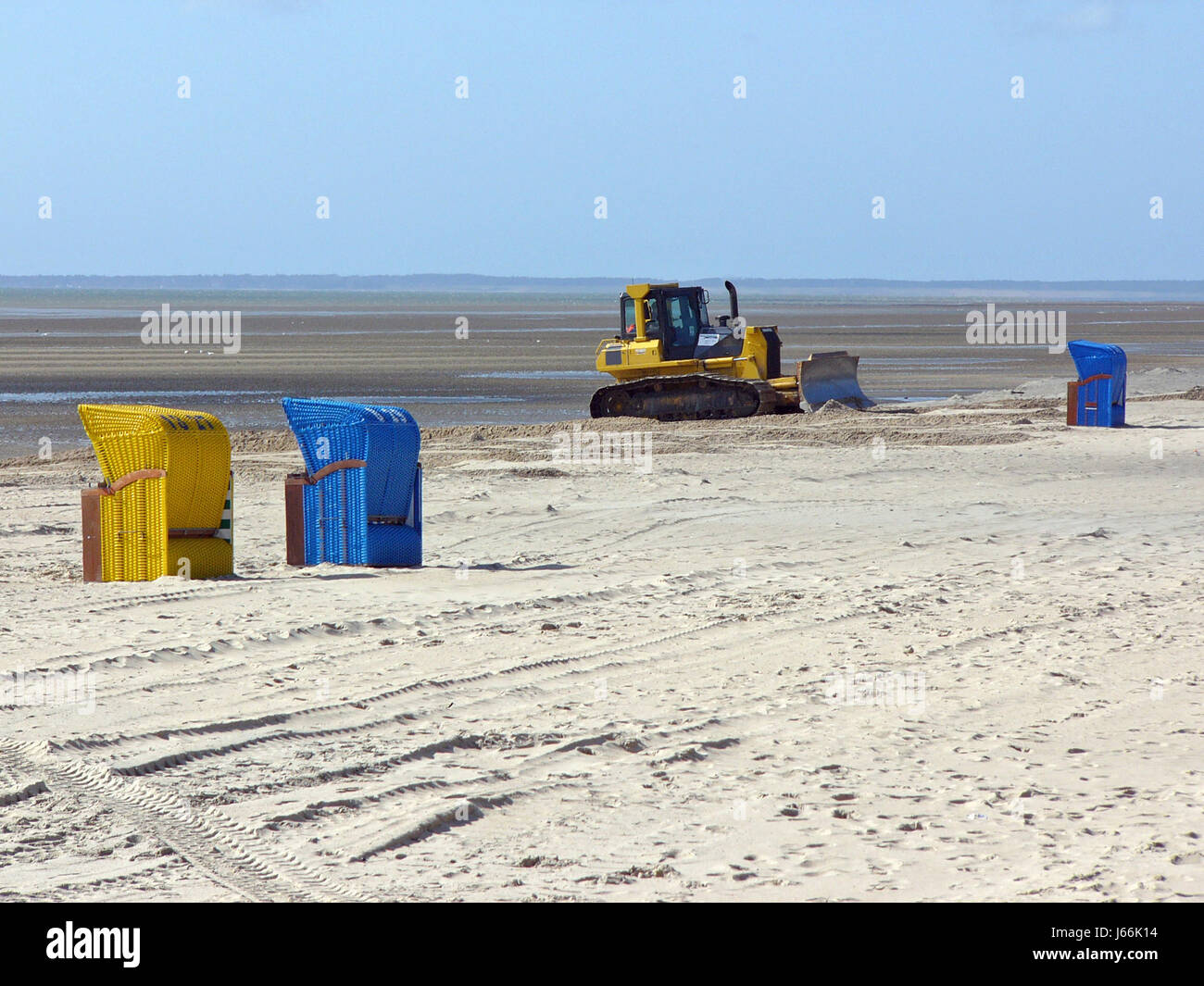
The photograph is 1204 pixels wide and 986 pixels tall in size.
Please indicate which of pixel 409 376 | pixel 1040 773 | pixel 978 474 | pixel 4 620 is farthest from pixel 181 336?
pixel 1040 773

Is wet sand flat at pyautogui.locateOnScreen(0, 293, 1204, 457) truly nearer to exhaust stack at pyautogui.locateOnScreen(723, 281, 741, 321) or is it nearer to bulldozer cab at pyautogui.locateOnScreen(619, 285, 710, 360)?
bulldozer cab at pyautogui.locateOnScreen(619, 285, 710, 360)

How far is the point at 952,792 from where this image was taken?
18.1 ft

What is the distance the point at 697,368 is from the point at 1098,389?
7.20 metres

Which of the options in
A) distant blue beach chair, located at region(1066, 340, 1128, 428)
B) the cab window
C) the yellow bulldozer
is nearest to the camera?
distant blue beach chair, located at region(1066, 340, 1128, 428)

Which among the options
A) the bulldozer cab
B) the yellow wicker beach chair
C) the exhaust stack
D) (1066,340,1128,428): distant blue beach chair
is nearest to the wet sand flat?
the bulldozer cab

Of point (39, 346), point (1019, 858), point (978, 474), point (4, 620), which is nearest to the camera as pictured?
point (1019, 858)

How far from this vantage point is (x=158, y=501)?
9719 millimetres

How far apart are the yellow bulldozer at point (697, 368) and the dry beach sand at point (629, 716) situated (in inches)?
453

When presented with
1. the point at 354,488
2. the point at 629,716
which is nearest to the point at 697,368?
the point at 354,488

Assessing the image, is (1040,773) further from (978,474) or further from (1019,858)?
(978,474)

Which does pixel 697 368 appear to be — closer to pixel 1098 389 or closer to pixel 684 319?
pixel 684 319

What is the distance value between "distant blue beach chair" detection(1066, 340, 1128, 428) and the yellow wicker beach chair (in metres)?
15.6

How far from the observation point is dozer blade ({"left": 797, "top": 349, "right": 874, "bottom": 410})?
24.7 m

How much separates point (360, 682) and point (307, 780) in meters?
1.56
